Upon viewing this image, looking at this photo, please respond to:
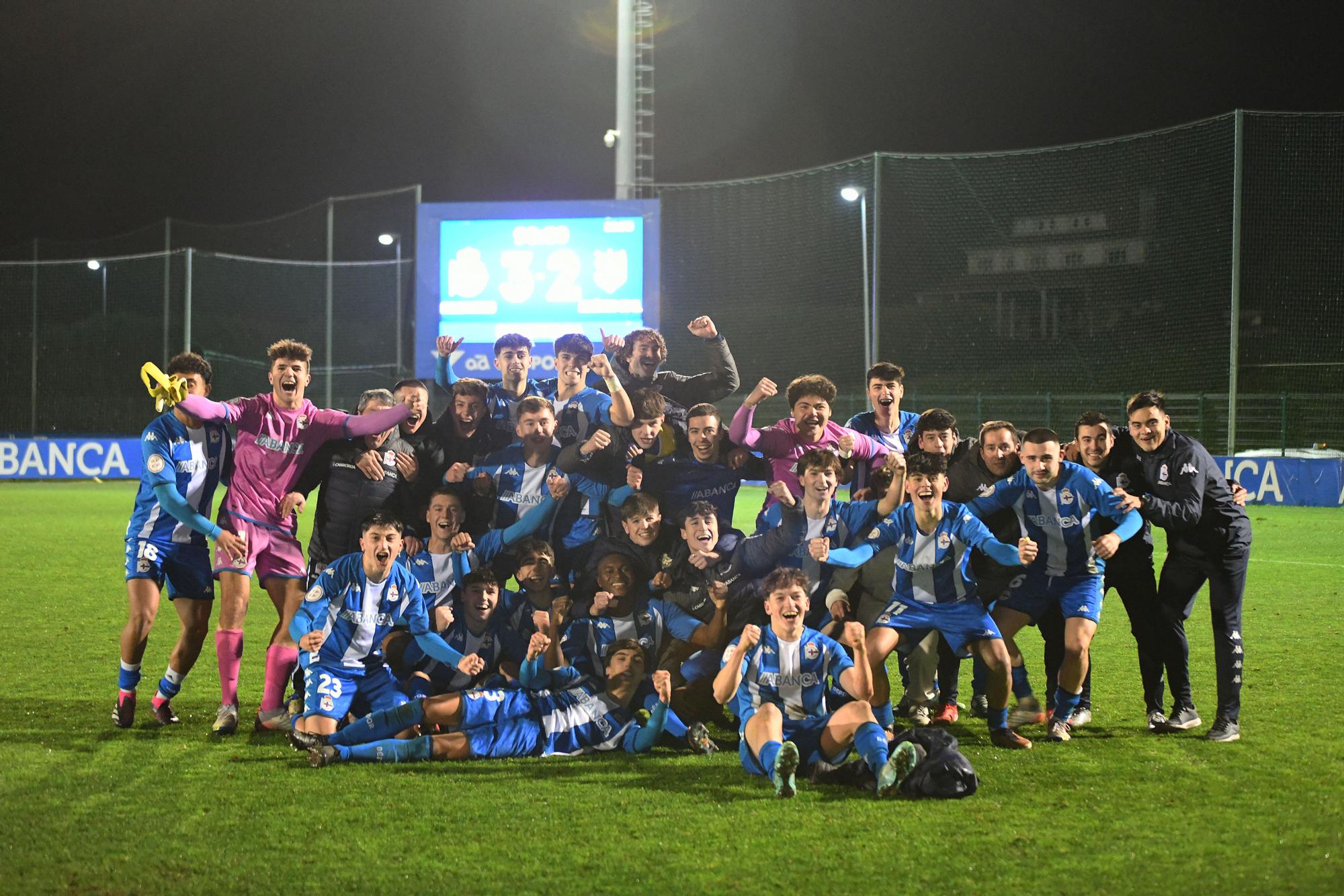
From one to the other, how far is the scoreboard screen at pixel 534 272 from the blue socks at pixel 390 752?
1084cm

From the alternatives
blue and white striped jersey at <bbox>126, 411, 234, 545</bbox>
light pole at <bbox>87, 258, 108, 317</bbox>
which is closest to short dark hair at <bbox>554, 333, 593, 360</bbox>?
blue and white striped jersey at <bbox>126, 411, 234, 545</bbox>

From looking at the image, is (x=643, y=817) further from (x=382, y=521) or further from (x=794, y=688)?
(x=382, y=521)

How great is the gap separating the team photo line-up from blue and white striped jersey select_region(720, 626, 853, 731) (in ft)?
0.09

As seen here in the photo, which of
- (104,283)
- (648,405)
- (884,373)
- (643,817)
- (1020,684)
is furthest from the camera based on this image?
(104,283)

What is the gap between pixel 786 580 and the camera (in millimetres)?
4629

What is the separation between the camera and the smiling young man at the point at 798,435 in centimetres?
560

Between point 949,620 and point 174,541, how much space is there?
3.39 metres

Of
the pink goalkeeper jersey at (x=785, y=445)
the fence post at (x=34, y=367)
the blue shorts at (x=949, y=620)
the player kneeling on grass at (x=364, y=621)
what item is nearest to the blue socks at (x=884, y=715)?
the blue shorts at (x=949, y=620)

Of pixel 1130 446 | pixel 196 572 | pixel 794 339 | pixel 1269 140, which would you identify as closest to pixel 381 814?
pixel 196 572

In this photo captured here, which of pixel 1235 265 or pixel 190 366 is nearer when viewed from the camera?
pixel 190 366

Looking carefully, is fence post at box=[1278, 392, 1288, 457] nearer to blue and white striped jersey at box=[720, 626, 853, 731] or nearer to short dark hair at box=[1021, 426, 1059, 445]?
short dark hair at box=[1021, 426, 1059, 445]

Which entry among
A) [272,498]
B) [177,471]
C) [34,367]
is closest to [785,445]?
[272,498]

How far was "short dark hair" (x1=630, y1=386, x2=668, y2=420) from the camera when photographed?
561 cm

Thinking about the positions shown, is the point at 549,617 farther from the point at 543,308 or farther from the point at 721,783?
the point at 543,308
